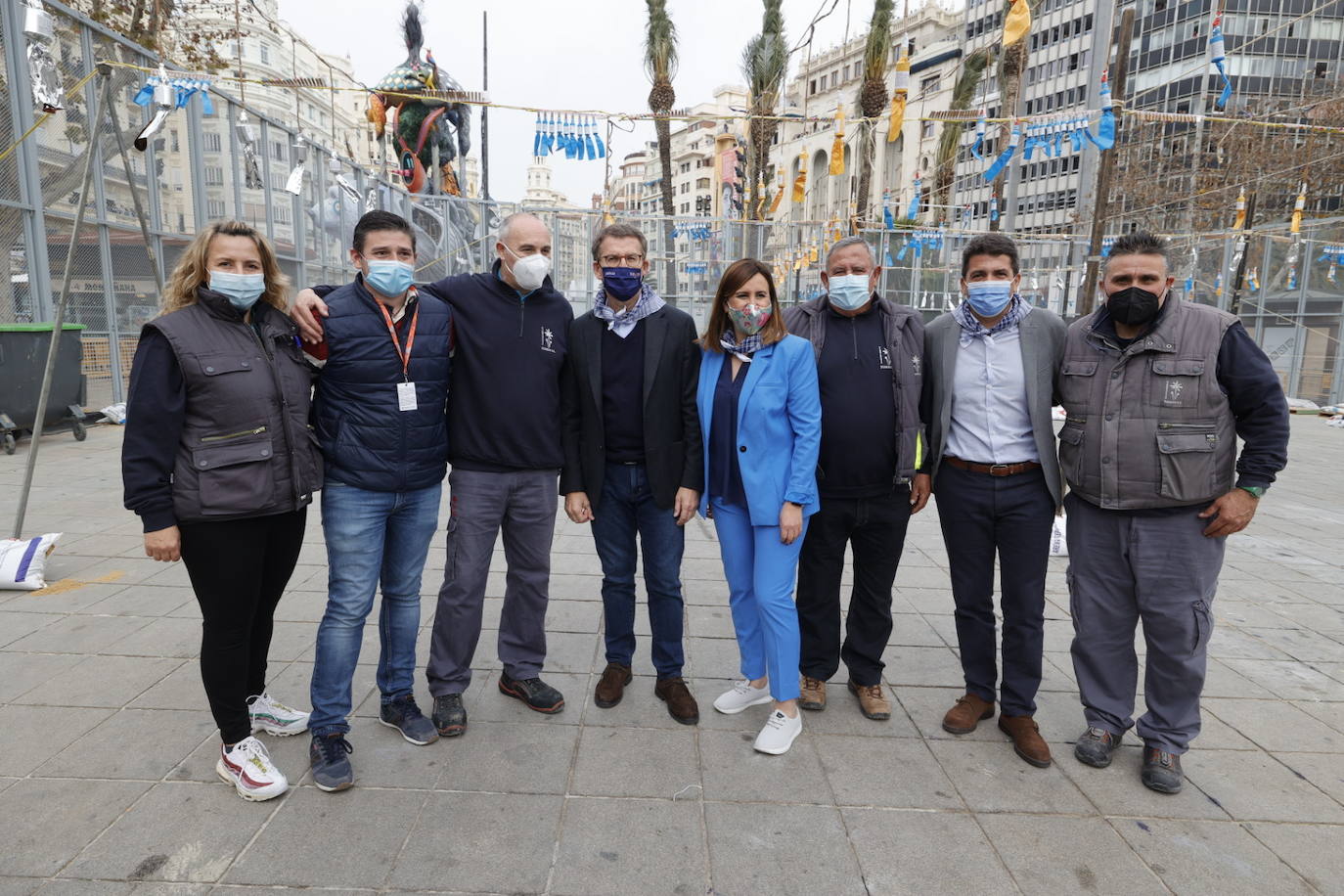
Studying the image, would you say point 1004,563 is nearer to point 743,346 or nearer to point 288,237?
point 743,346

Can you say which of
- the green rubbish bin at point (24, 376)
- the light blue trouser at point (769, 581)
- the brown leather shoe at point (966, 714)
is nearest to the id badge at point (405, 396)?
the light blue trouser at point (769, 581)

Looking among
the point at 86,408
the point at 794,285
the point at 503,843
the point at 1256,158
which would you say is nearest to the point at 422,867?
the point at 503,843

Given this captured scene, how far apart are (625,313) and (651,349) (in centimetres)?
19

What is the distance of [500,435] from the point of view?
2.96 metres

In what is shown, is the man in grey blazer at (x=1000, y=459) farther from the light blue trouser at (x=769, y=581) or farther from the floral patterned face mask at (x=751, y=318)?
the floral patterned face mask at (x=751, y=318)

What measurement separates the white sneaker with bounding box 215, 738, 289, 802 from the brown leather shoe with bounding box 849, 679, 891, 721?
224cm

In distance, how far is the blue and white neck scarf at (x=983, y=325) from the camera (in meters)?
3.04

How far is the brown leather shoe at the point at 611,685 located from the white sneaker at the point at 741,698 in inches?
16.4

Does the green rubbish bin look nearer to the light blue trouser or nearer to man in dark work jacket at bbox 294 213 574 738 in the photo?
man in dark work jacket at bbox 294 213 574 738

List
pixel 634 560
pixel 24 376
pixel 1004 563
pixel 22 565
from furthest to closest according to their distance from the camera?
pixel 24 376, pixel 22 565, pixel 634 560, pixel 1004 563

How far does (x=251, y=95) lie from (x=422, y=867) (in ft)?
178

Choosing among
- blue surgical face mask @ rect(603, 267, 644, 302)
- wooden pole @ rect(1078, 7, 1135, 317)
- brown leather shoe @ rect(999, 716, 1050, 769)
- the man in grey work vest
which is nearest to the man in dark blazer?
blue surgical face mask @ rect(603, 267, 644, 302)

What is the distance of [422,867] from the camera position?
7.19 ft

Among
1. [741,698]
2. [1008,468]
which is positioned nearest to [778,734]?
[741,698]
